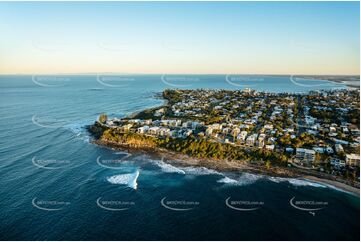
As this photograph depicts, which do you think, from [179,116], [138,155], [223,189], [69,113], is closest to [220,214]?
[223,189]

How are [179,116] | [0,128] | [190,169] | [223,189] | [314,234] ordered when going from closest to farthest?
[314,234], [223,189], [190,169], [0,128], [179,116]

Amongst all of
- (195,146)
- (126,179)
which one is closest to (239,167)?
Result: (195,146)

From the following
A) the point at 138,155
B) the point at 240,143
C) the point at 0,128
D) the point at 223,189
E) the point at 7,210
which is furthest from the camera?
the point at 0,128

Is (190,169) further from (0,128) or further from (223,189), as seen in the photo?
(0,128)

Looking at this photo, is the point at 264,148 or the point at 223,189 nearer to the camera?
the point at 223,189

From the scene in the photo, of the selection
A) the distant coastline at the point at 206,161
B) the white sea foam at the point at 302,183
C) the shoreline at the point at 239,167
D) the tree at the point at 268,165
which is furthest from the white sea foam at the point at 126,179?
the white sea foam at the point at 302,183

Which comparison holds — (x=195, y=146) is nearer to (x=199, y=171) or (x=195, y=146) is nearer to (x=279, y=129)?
(x=199, y=171)

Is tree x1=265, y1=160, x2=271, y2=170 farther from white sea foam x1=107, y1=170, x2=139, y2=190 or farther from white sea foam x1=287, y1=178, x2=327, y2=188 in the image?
white sea foam x1=107, y1=170, x2=139, y2=190

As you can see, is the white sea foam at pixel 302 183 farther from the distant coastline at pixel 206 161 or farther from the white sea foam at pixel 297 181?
the distant coastline at pixel 206 161
